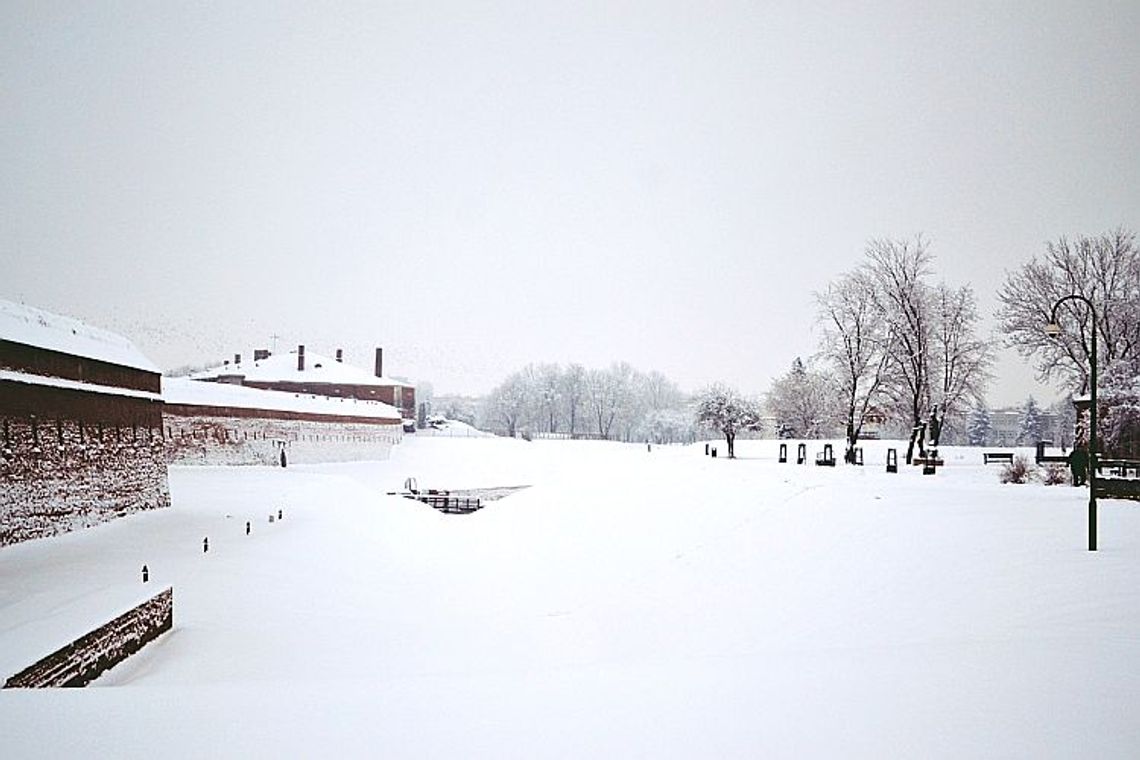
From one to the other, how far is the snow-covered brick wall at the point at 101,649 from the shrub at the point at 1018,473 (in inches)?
639

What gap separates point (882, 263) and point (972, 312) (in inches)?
118

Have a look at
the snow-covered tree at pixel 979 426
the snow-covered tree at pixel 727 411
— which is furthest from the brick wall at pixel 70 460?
the snow-covered tree at pixel 727 411

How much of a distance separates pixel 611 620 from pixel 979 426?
65.2 feet

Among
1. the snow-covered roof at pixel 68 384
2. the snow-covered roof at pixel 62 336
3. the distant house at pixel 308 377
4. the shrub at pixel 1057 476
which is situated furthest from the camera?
the distant house at pixel 308 377

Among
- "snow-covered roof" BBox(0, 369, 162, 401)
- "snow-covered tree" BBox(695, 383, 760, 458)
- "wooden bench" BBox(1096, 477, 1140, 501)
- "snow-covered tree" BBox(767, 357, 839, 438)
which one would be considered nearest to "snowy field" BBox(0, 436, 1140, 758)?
"wooden bench" BBox(1096, 477, 1140, 501)

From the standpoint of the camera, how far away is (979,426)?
86.7 feet

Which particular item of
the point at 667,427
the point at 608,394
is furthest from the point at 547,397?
the point at 667,427

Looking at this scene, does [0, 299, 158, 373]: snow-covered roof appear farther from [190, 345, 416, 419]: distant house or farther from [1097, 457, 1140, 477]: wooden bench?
[190, 345, 416, 419]: distant house

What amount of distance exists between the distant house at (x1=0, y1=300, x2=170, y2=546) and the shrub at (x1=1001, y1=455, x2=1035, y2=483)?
56.0ft

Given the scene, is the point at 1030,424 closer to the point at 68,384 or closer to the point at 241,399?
the point at 68,384

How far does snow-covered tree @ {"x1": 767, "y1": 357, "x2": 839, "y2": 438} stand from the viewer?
112ft

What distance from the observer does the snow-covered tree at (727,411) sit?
34.6 metres

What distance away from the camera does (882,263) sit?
82.1 ft

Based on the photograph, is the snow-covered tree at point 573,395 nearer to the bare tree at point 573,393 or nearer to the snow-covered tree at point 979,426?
the bare tree at point 573,393
